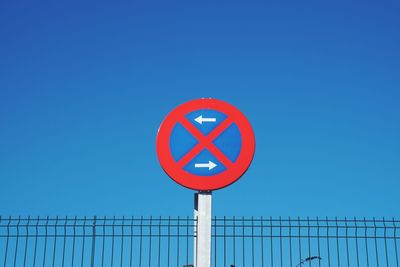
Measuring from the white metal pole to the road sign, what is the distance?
0.73 ft

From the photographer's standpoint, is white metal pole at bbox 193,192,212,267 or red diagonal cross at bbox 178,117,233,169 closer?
red diagonal cross at bbox 178,117,233,169

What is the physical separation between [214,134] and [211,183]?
567 millimetres

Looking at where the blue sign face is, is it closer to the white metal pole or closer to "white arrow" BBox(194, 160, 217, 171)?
"white arrow" BBox(194, 160, 217, 171)

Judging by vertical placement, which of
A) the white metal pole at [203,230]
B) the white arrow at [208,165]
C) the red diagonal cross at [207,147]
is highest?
the red diagonal cross at [207,147]

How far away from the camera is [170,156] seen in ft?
20.9

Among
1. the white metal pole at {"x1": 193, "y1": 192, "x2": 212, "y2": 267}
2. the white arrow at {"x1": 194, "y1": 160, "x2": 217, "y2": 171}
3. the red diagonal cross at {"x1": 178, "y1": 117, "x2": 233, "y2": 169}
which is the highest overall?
the red diagonal cross at {"x1": 178, "y1": 117, "x2": 233, "y2": 169}

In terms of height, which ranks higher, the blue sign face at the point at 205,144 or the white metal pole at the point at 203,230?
the blue sign face at the point at 205,144

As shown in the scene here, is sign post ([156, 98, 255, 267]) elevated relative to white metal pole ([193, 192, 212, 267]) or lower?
elevated

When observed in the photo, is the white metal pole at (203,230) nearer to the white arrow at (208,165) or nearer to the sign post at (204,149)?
the sign post at (204,149)

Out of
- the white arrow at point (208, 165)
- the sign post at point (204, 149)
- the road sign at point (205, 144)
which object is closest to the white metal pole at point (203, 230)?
the sign post at point (204, 149)

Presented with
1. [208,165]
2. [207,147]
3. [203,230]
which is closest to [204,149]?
[207,147]

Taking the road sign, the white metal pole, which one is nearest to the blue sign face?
the road sign

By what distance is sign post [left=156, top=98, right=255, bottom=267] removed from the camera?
6316 millimetres

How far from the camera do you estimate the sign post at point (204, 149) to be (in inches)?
249
